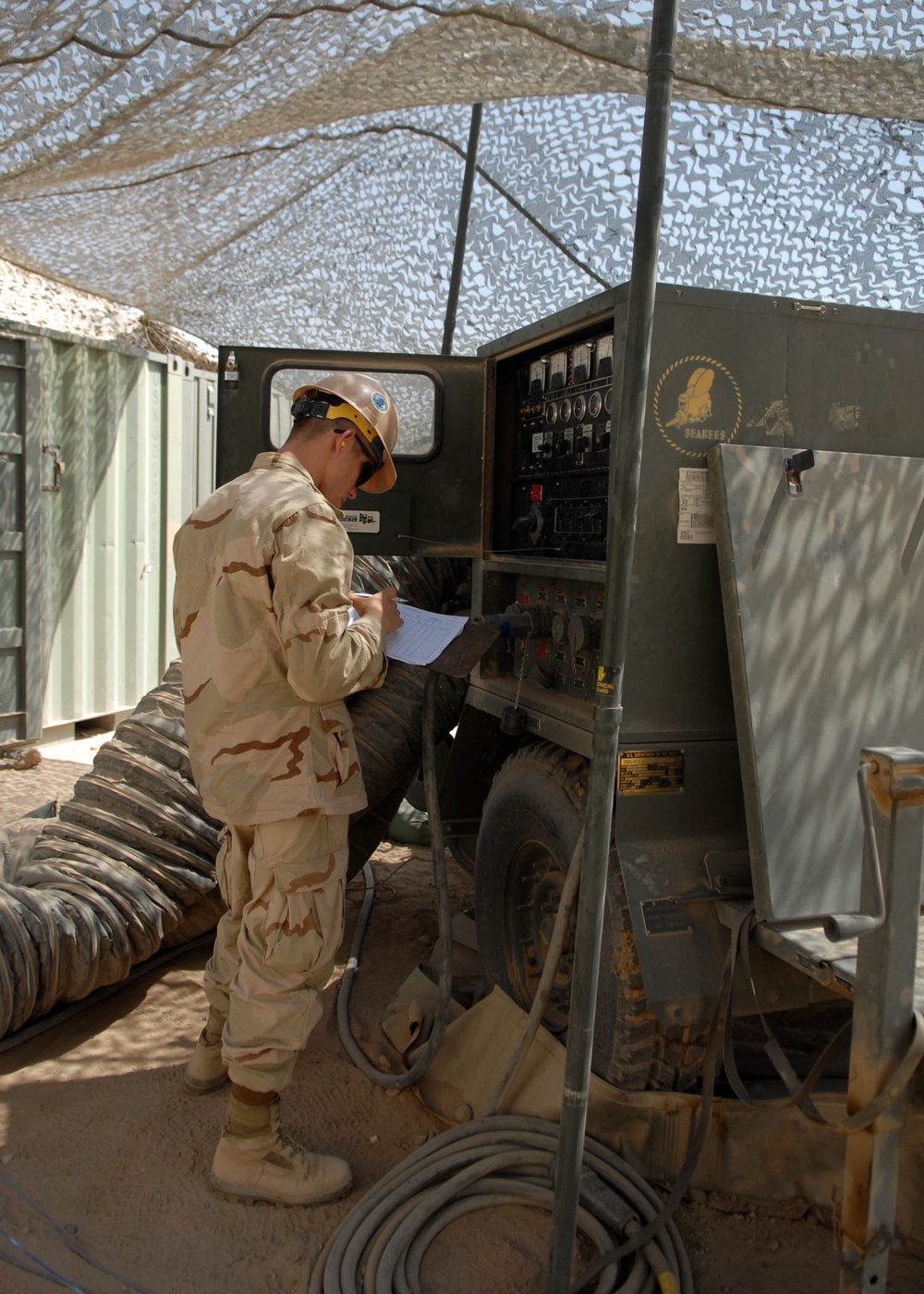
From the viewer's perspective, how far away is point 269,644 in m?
2.50

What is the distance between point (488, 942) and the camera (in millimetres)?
3270

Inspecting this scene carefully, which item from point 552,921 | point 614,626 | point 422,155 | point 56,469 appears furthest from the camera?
point 56,469

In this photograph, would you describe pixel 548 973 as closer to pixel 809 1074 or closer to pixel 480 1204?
pixel 480 1204

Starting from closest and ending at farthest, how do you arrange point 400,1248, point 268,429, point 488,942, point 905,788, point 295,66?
point 905,788
point 400,1248
point 488,942
point 268,429
point 295,66

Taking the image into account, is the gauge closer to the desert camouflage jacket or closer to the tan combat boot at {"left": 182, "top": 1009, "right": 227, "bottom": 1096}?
the desert camouflage jacket

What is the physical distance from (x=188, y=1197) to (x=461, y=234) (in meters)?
4.66

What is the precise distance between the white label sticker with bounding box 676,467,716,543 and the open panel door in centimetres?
114

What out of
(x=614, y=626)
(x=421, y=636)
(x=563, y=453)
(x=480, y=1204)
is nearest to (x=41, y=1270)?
(x=480, y=1204)

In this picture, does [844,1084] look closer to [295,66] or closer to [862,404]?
[862,404]

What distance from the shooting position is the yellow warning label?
8.03ft

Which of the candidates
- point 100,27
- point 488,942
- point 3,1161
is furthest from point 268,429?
point 3,1161

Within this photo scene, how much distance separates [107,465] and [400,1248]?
574cm

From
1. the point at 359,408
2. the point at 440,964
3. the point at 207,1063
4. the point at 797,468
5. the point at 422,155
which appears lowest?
the point at 207,1063

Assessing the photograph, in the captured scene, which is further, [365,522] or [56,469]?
[56,469]
